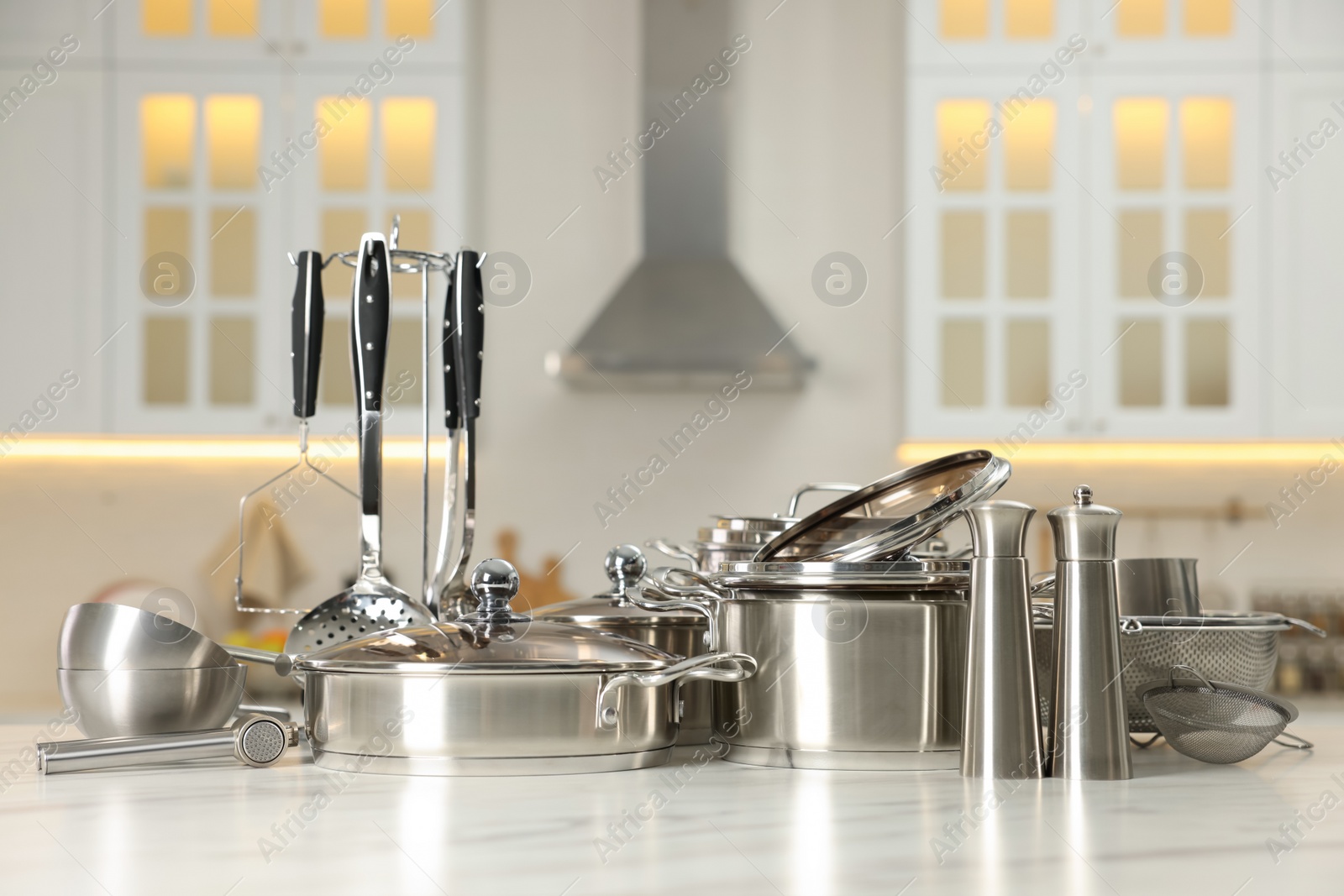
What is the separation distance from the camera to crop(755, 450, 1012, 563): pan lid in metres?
0.74

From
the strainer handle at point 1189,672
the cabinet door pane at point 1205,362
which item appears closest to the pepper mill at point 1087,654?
the strainer handle at point 1189,672

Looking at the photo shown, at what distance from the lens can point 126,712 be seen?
81cm

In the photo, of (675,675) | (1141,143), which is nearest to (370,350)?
(675,675)

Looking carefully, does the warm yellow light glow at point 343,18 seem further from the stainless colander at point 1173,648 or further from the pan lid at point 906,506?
the stainless colander at point 1173,648

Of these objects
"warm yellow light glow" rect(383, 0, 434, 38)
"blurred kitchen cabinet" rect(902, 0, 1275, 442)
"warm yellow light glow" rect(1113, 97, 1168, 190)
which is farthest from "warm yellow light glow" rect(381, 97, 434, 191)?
"warm yellow light glow" rect(1113, 97, 1168, 190)

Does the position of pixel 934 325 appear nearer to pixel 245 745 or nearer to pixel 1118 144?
pixel 1118 144

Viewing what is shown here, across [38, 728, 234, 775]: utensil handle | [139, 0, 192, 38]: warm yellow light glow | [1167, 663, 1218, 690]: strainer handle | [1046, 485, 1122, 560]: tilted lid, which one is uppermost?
[139, 0, 192, 38]: warm yellow light glow

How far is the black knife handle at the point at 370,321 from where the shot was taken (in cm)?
91

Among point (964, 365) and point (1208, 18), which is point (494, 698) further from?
point (1208, 18)

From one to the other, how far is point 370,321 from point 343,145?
6.08ft

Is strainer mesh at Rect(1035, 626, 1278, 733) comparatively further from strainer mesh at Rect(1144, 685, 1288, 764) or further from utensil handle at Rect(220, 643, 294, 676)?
utensil handle at Rect(220, 643, 294, 676)

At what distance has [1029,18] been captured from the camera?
2633 mm

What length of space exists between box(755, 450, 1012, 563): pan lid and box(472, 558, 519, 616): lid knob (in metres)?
0.17

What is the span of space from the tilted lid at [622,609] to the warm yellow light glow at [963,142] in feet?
6.32
